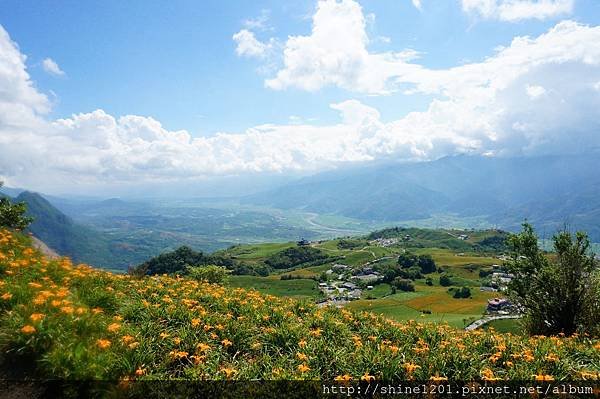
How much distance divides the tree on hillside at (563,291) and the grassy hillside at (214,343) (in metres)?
6.01

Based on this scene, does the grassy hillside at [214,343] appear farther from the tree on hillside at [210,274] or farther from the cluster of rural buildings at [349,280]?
the cluster of rural buildings at [349,280]

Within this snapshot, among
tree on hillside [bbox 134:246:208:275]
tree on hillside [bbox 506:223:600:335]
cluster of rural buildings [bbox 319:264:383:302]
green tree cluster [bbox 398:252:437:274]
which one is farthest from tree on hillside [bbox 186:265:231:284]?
green tree cluster [bbox 398:252:437:274]

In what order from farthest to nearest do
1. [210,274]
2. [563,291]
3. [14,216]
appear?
1. [14,216]
2. [210,274]
3. [563,291]

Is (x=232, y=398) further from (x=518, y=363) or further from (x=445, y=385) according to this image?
(x=518, y=363)

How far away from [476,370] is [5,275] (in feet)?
38.5

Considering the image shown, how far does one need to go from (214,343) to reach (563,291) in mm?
15439

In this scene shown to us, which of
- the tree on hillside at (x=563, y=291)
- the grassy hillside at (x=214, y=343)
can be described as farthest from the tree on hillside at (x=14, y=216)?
the tree on hillside at (x=563, y=291)

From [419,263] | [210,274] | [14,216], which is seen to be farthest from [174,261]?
[210,274]

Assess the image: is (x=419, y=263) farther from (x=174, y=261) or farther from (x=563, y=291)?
(x=563, y=291)

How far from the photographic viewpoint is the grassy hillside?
263 inches

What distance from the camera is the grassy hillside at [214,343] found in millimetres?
6676

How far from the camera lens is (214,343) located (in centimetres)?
827

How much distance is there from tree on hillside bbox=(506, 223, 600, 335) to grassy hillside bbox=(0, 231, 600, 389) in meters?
6.01

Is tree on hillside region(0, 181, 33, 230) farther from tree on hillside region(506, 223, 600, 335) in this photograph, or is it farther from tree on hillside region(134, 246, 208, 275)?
tree on hillside region(134, 246, 208, 275)
